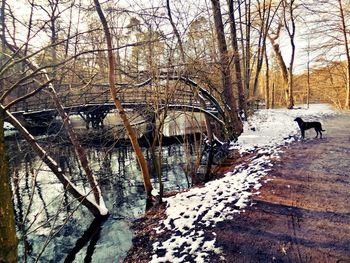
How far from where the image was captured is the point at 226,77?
10.8 meters

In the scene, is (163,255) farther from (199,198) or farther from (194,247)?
(199,198)

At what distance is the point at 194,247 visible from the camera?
158 inches

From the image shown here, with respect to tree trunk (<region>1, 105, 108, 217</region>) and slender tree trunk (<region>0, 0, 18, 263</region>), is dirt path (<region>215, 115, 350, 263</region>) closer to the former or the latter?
slender tree trunk (<region>0, 0, 18, 263</region>)

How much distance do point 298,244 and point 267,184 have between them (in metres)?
2.16

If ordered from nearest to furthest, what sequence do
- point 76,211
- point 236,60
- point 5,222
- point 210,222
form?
1. point 5,222
2. point 210,222
3. point 76,211
4. point 236,60

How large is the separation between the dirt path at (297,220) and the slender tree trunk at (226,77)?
4.81m

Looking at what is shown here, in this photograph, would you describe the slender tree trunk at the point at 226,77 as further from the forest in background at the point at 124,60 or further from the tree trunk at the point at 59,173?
the tree trunk at the point at 59,173

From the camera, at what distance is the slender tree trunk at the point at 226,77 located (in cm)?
1063

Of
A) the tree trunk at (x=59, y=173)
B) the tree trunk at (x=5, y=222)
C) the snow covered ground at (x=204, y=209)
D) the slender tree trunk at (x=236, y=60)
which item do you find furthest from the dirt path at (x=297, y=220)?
the slender tree trunk at (x=236, y=60)

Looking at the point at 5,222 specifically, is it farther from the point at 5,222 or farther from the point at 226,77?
the point at 226,77

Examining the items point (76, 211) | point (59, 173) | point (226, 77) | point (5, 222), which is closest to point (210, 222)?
point (5, 222)

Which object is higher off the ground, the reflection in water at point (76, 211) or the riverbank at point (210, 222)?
the riverbank at point (210, 222)

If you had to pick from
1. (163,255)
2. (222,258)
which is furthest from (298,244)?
(163,255)

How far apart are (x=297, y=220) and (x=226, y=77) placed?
740cm
